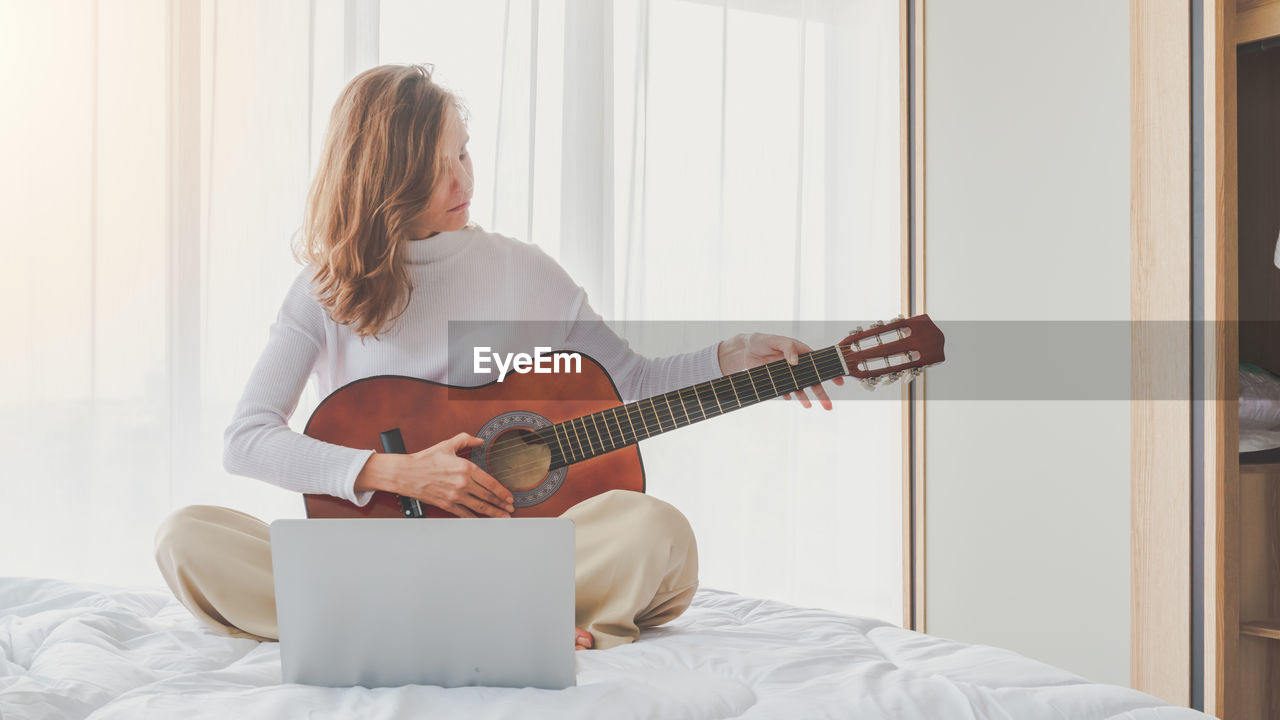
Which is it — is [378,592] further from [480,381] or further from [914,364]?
[914,364]

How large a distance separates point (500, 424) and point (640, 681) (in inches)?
20.4

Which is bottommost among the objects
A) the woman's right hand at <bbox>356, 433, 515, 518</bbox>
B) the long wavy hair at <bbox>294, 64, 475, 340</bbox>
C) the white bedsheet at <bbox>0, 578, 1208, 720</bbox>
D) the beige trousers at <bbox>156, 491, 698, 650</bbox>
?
the white bedsheet at <bbox>0, 578, 1208, 720</bbox>

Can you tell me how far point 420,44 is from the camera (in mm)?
1916

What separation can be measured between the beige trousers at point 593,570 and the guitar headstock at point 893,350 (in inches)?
13.5

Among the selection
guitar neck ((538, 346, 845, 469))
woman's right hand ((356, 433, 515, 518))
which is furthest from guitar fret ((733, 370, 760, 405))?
woman's right hand ((356, 433, 515, 518))

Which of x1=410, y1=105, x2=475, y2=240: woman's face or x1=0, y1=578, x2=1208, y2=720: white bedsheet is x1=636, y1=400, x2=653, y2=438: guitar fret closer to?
x1=0, y1=578, x2=1208, y2=720: white bedsheet

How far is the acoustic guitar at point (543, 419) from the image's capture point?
1.28 metres

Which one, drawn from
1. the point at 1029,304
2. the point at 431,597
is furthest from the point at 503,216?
the point at 431,597

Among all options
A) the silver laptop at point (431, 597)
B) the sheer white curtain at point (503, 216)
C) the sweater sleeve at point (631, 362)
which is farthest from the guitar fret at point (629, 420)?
the sheer white curtain at point (503, 216)

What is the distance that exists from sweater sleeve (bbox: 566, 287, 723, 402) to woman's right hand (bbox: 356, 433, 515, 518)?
13.7 inches

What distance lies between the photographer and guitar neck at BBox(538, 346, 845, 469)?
129 cm

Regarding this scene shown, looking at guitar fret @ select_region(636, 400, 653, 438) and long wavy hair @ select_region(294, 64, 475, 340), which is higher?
long wavy hair @ select_region(294, 64, 475, 340)

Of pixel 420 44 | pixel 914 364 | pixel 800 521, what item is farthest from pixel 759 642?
pixel 420 44

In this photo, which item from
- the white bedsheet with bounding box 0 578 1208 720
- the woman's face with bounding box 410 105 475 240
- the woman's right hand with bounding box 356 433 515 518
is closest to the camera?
the white bedsheet with bounding box 0 578 1208 720
